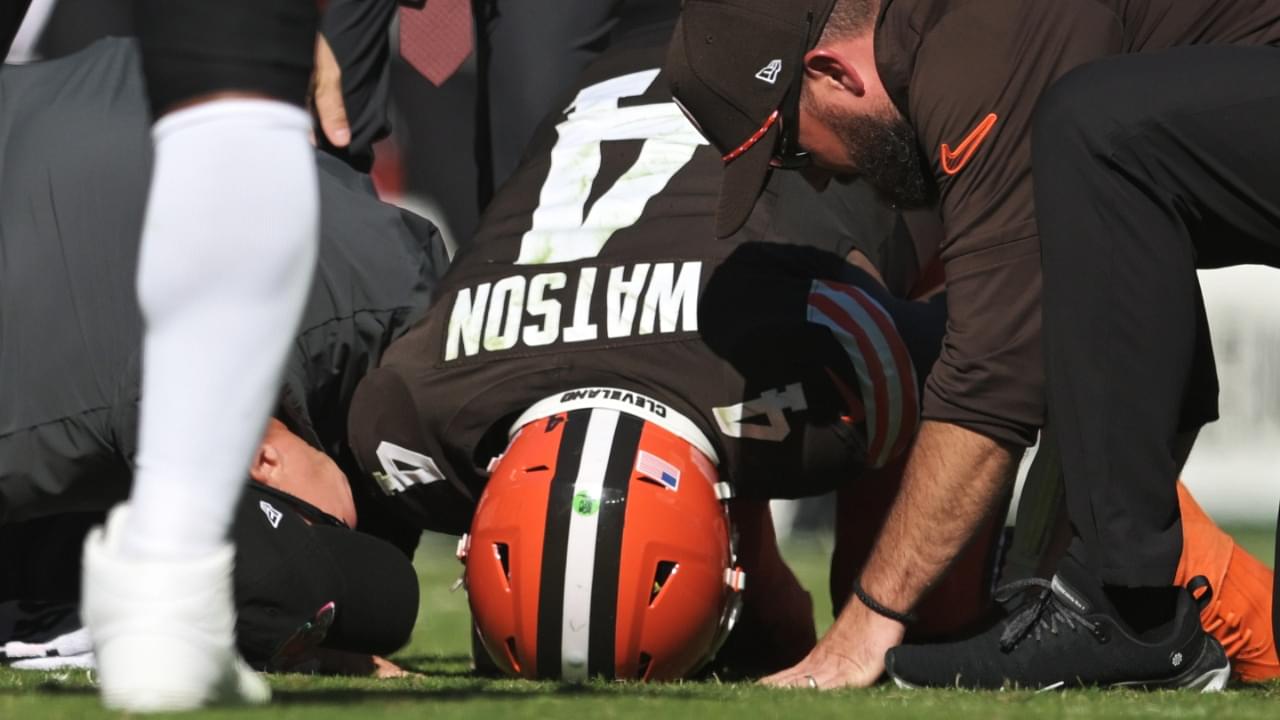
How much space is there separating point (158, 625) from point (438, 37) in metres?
3.63

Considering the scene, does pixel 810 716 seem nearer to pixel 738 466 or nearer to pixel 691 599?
pixel 691 599

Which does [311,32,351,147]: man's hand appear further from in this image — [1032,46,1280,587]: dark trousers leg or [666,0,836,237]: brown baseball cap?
[1032,46,1280,587]: dark trousers leg

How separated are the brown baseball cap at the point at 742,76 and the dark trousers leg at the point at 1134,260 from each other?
27.9 inches

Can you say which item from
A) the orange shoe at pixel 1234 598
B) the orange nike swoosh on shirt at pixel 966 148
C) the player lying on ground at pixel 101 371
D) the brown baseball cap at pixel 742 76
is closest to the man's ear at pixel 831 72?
the brown baseball cap at pixel 742 76

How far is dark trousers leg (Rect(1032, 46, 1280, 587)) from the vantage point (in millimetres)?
2781

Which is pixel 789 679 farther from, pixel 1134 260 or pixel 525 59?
pixel 525 59

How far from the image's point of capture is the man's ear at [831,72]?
132 inches

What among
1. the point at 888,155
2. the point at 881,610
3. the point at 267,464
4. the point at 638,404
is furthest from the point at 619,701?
the point at 267,464

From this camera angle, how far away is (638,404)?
342 cm

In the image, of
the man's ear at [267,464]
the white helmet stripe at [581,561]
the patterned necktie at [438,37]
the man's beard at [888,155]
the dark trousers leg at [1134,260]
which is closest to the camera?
the dark trousers leg at [1134,260]

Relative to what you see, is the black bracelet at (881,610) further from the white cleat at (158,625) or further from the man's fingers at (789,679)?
the white cleat at (158,625)

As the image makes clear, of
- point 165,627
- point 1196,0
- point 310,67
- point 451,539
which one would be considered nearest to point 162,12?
point 310,67

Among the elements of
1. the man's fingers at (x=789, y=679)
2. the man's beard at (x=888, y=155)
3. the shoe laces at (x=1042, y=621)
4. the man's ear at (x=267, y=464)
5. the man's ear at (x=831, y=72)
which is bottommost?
the man's ear at (x=267, y=464)

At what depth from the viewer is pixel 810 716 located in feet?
7.47
